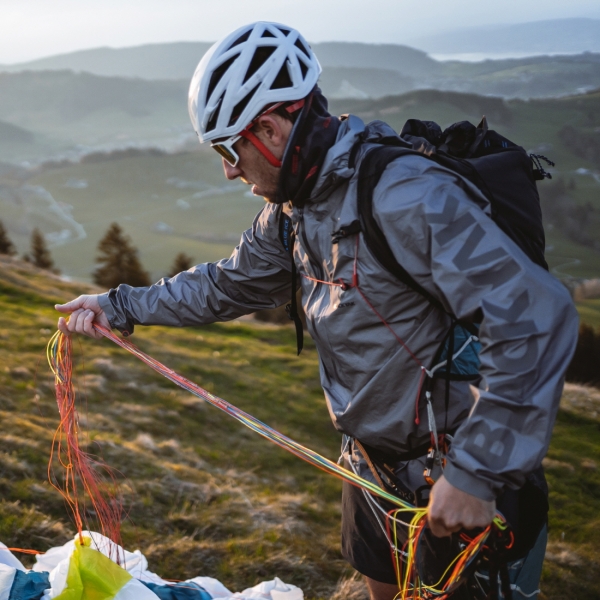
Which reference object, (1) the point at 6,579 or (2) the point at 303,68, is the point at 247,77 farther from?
(1) the point at 6,579

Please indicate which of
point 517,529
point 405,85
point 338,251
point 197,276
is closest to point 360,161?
→ point 338,251

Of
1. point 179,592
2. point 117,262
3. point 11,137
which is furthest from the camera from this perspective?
point 11,137

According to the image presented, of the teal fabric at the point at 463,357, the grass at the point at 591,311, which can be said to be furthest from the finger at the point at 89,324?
the grass at the point at 591,311

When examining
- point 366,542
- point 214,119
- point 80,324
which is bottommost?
point 366,542

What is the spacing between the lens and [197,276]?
3.18 meters

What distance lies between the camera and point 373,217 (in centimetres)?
205

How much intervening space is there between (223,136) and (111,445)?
518 centimetres

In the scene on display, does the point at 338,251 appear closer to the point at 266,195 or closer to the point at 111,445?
the point at 266,195

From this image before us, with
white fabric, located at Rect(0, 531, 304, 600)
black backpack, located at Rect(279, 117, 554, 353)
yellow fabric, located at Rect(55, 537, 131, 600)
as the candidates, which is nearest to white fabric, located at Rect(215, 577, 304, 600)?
white fabric, located at Rect(0, 531, 304, 600)

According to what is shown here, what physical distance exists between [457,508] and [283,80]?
172cm

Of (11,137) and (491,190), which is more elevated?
(491,190)

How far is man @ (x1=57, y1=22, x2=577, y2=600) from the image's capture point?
1.81m

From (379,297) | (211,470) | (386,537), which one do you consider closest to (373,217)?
(379,297)

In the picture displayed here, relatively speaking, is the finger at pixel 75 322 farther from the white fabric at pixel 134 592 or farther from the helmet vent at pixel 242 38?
the helmet vent at pixel 242 38
